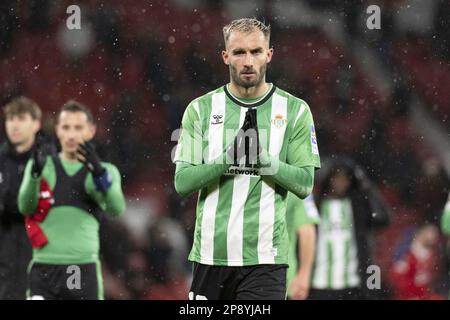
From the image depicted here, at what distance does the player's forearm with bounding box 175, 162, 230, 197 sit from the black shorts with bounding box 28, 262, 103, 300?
2.16m

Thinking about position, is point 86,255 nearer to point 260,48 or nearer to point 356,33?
point 260,48

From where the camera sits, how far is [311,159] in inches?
196

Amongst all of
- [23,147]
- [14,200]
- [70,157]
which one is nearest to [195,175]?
[70,157]

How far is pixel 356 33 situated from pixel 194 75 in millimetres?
1711

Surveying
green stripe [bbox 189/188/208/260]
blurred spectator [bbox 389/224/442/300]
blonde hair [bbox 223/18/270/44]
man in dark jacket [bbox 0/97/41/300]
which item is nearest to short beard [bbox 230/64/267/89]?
blonde hair [bbox 223/18/270/44]

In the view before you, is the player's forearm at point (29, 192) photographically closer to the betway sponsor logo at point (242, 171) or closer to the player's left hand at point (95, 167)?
the player's left hand at point (95, 167)

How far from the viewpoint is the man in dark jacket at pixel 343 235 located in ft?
27.7

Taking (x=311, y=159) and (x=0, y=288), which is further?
(x=0, y=288)

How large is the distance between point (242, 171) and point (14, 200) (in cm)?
337

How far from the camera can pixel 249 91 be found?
16.4 ft

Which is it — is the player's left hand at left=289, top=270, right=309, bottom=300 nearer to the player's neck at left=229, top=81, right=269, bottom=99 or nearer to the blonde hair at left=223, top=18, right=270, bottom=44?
the player's neck at left=229, top=81, right=269, bottom=99

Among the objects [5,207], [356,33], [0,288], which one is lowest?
[0,288]

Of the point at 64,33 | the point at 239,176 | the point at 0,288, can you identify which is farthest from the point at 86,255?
the point at 64,33

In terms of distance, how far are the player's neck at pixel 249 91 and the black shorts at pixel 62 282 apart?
2.32 m
